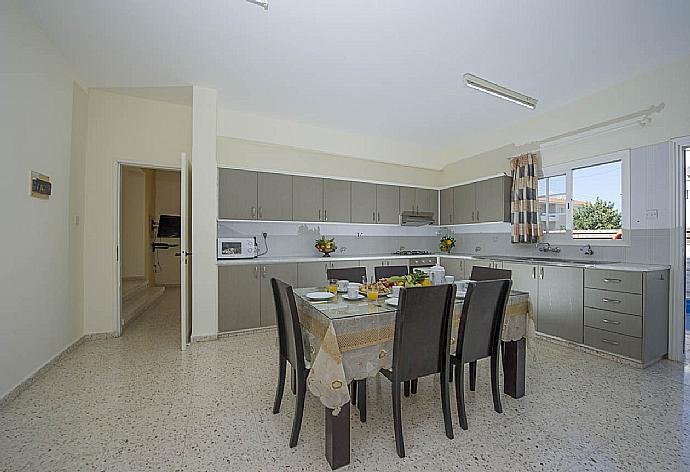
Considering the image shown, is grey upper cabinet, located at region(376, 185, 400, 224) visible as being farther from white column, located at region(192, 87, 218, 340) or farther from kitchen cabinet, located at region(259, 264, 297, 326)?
white column, located at region(192, 87, 218, 340)

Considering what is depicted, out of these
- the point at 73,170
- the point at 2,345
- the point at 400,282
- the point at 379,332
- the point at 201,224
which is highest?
the point at 73,170

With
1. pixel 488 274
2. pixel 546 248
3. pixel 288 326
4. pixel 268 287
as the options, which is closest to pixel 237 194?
pixel 268 287

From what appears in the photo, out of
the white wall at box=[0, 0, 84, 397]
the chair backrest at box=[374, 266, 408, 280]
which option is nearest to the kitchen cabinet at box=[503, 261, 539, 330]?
the chair backrest at box=[374, 266, 408, 280]

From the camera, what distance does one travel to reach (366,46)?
295 cm

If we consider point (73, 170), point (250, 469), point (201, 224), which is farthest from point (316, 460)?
point (73, 170)

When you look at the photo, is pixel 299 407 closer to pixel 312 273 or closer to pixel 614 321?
pixel 312 273

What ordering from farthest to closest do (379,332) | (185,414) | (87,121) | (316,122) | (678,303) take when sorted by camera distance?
(316,122)
(87,121)
(678,303)
(185,414)
(379,332)

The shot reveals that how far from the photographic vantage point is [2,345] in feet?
7.65

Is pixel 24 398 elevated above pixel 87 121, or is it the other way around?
pixel 87 121

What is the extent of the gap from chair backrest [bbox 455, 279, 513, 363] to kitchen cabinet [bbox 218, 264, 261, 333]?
2.77 meters

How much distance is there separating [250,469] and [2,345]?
2.15 meters

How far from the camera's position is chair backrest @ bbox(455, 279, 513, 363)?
210cm

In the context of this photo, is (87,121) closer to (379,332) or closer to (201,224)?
(201,224)

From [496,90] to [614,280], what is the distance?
7.57ft
